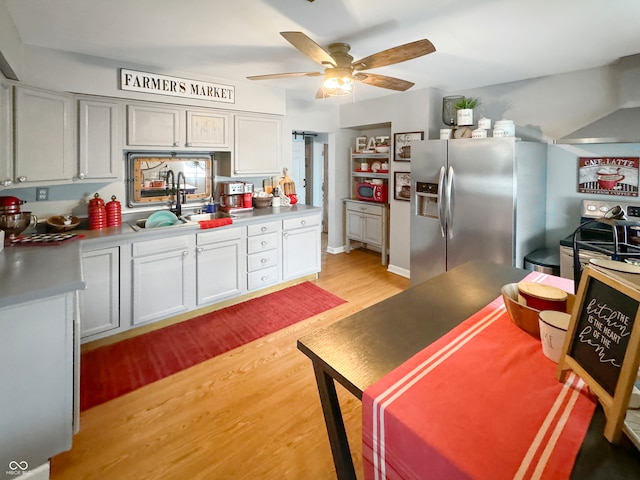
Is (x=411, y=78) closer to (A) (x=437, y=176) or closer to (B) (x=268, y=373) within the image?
(A) (x=437, y=176)

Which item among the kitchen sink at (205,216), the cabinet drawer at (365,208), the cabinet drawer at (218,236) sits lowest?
the cabinet drawer at (218,236)

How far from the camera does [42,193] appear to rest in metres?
2.83

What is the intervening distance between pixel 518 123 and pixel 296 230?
8.55 feet

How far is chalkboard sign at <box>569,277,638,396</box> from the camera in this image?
722mm

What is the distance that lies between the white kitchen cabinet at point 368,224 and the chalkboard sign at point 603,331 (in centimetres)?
398

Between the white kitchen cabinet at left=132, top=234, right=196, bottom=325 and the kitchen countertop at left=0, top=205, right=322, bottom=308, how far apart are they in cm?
9

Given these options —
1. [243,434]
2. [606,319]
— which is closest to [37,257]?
[243,434]

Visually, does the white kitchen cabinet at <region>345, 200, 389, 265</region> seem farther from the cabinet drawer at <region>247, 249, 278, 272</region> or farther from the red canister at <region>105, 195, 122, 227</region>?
the red canister at <region>105, 195, 122, 227</region>

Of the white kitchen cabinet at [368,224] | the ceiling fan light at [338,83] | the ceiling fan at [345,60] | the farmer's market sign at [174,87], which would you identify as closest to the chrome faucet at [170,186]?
the farmer's market sign at [174,87]

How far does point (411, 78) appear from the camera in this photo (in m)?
3.46

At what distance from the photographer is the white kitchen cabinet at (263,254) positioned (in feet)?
11.6

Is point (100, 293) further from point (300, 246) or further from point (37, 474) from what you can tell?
point (300, 246)

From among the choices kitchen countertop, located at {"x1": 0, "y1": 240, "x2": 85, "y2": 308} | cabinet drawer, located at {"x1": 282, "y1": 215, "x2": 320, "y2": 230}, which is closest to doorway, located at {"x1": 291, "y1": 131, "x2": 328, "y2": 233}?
cabinet drawer, located at {"x1": 282, "y1": 215, "x2": 320, "y2": 230}

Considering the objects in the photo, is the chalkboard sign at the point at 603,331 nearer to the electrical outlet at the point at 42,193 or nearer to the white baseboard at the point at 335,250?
the electrical outlet at the point at 42,193
